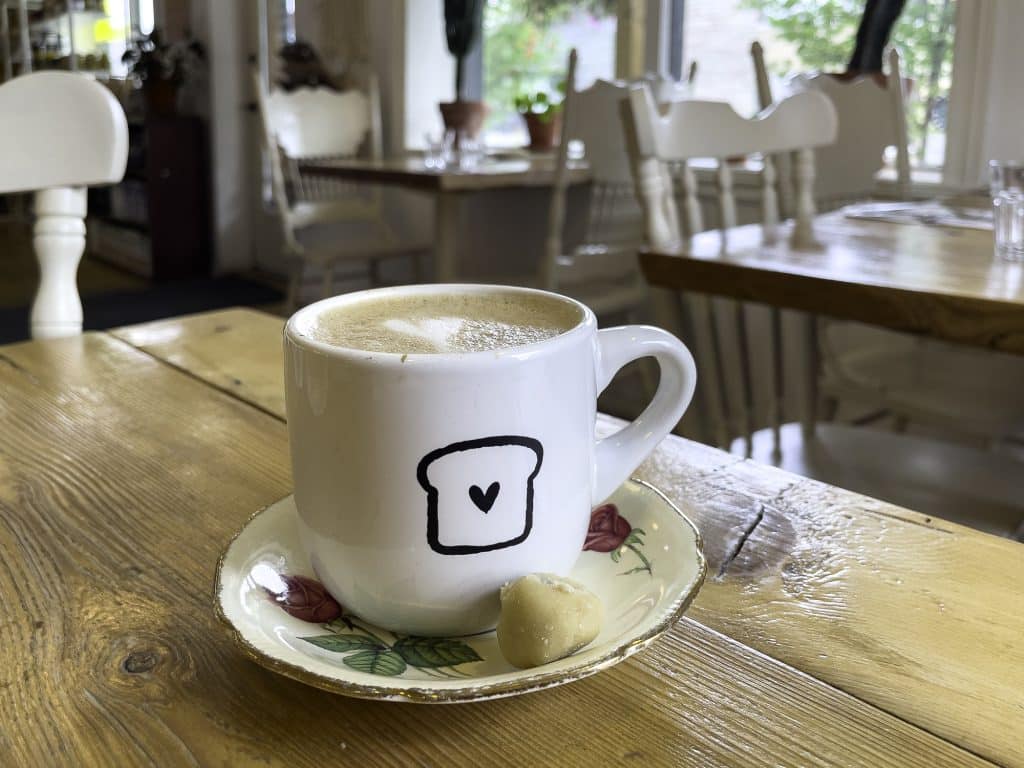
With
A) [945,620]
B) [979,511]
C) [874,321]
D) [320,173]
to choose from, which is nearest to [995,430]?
[979,511]

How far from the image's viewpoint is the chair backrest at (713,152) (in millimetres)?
1133

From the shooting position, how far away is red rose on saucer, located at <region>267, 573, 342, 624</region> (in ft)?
1.10

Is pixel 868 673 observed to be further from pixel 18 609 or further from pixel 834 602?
pixel 18 609

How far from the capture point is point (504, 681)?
10.8 inches

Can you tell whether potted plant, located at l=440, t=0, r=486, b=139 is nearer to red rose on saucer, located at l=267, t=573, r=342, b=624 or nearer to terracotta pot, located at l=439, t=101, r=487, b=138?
terracotta pot, located at l=439, t=101, r=487, b=138

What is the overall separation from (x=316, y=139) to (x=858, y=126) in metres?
1.75

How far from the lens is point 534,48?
11.0 ft

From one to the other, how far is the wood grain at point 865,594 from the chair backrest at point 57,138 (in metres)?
0.54

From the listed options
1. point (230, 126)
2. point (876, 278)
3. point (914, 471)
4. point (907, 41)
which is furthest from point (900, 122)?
point (230, 126)

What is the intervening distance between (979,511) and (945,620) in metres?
0.79

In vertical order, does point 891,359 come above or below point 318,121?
below

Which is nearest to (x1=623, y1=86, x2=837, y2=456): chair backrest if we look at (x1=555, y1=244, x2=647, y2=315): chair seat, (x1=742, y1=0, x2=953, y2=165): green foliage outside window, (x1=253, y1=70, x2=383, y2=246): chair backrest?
(x1=555, y1=244, x2=647, y2=315): chair seat

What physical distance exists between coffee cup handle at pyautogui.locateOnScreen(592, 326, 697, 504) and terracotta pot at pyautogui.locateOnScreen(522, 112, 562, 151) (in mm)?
2725

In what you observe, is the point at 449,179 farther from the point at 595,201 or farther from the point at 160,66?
the point at 160,66
